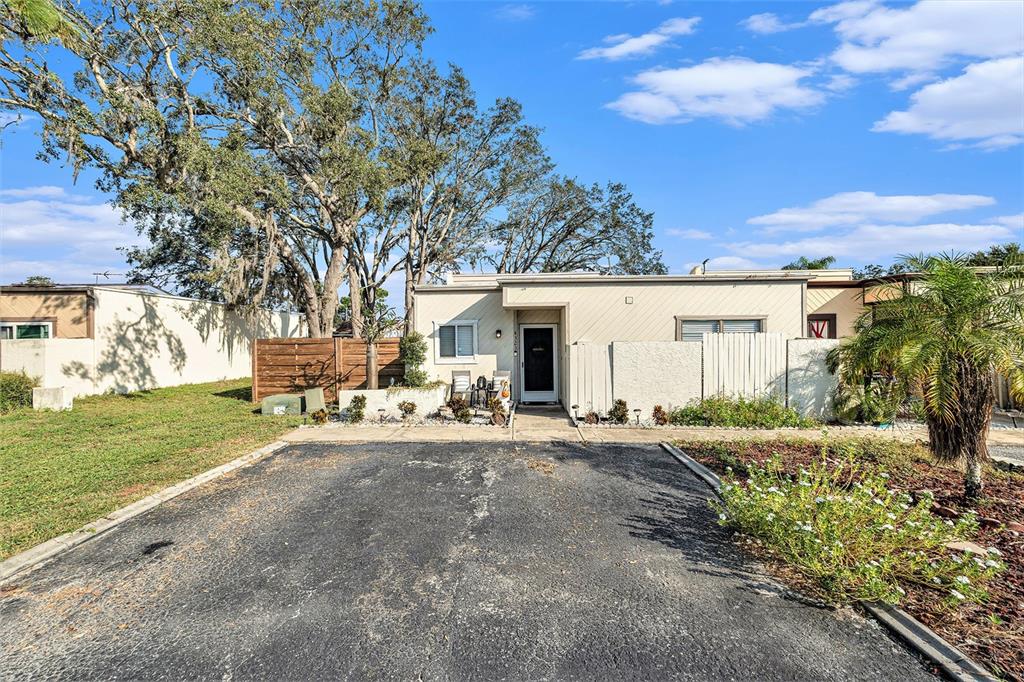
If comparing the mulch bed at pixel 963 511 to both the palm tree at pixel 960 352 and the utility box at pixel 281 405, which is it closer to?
the palm tree at pixel 960 352

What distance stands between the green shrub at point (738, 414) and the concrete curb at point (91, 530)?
8331mm

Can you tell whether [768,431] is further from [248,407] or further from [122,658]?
[248,407]

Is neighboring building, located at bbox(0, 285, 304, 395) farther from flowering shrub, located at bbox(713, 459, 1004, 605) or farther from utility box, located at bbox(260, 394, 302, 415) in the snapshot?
flowering shrub, located at bbox(713, 459, 1004, 605)

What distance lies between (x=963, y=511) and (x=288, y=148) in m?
19.6

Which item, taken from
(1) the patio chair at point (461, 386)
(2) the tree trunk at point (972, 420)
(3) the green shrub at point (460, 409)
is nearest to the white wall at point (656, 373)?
(3) the green shrub at point (460, 409)

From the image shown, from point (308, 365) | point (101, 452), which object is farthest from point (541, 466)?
point (308, 365)

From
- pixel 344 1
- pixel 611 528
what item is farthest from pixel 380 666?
pixel 344 1

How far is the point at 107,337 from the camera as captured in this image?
14492 mm

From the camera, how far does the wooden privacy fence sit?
12.7m

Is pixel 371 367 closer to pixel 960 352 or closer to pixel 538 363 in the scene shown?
pixel 538 363

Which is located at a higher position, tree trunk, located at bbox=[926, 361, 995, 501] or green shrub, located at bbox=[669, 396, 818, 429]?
tree trunk, located at bbox=[926, 361, 995, 501]

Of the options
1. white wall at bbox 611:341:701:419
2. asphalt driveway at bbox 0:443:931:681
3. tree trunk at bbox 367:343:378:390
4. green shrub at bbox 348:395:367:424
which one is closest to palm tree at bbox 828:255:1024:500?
asphalt driveway at bbox 0:443:931:681

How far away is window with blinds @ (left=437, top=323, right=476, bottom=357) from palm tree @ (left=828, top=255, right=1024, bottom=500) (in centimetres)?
848

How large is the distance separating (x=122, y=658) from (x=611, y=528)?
3764 mm
